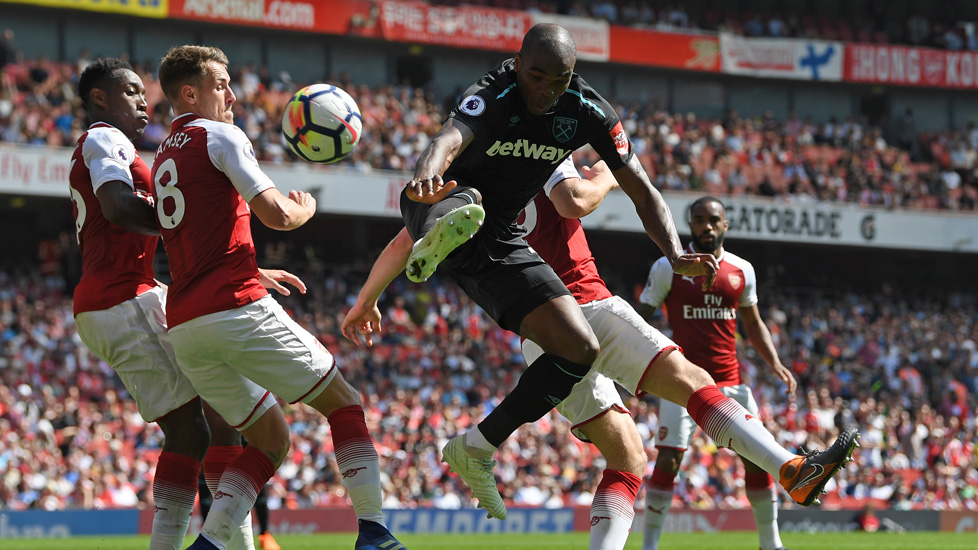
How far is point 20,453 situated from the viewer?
16.6 m

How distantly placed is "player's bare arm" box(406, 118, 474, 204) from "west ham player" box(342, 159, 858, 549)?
0.66 meters

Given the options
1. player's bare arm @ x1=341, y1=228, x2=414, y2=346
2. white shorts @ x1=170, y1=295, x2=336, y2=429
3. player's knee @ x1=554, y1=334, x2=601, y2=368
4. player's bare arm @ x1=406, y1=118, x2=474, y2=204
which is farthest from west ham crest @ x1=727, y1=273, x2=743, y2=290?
white shorts @ x1=170, y1=295, x2=336, y2=429

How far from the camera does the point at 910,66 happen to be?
3772 cm

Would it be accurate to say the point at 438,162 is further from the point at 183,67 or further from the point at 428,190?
the point at 183,67

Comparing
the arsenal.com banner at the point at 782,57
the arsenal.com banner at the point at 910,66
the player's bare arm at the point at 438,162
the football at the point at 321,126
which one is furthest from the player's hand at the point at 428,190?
the arsenal.com banner at the point at 910,66

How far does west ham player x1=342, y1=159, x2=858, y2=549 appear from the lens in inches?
208

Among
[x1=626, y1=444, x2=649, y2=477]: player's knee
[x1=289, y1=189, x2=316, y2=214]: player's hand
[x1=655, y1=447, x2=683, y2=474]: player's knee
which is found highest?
[x1=289, y1=189, x2=316, y2=214]: player's hand

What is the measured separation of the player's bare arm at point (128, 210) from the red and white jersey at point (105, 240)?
0.72ft

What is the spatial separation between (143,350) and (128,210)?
762mm

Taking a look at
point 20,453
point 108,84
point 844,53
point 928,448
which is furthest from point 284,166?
point 844,53

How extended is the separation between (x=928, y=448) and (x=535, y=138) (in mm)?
21556

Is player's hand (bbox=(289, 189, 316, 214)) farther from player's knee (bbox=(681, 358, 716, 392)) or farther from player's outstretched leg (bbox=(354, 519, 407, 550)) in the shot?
player's knee (bbox=(681, 358, 716, 392))

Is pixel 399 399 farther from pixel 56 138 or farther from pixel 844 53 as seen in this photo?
pixel 844 53

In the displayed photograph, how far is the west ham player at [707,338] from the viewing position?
855cm
